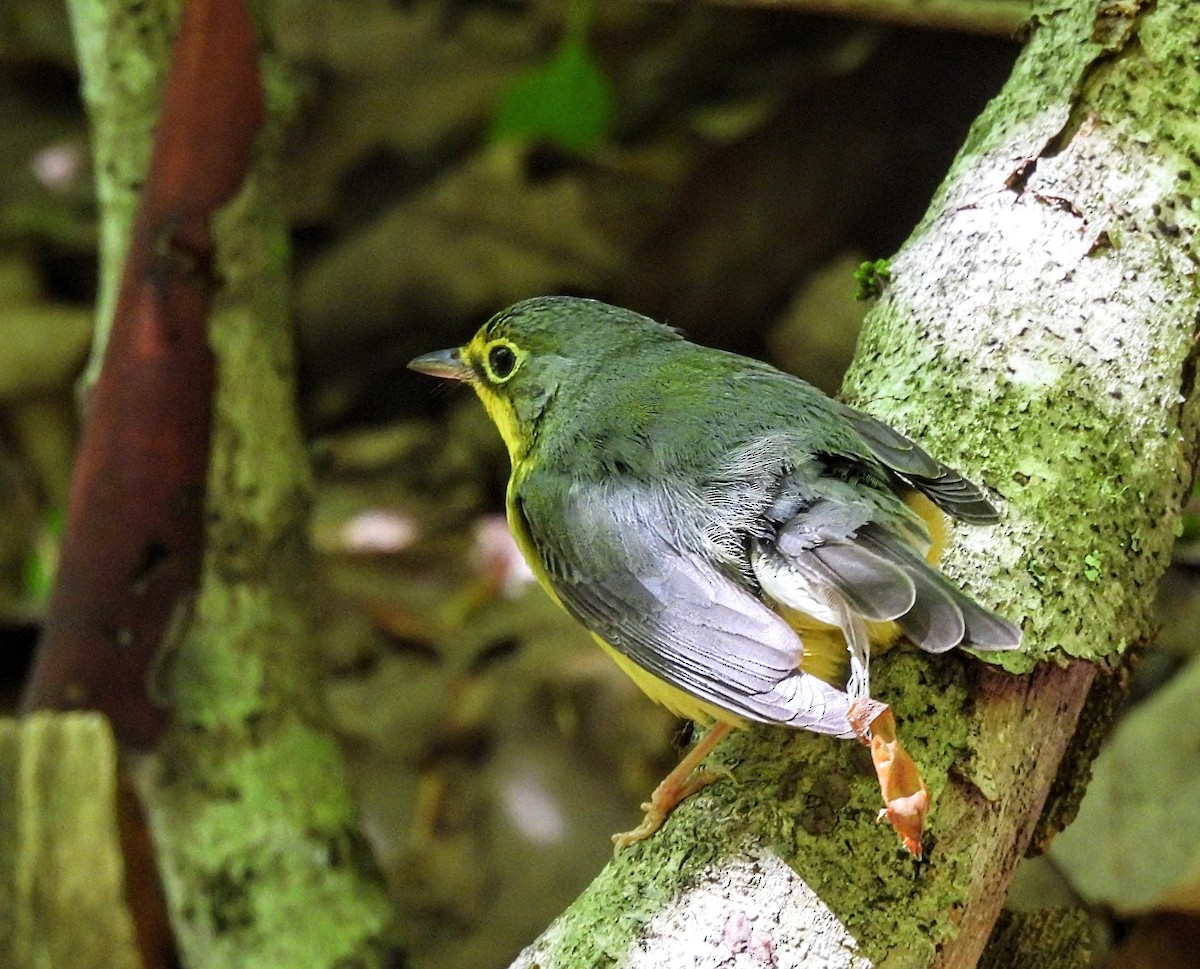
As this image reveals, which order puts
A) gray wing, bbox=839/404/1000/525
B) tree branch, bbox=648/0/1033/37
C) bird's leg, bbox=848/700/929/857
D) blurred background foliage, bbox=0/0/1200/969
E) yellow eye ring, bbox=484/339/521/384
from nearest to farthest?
1. bird's leg, bbox=848/700/929/857
2. gray wing, bbox=839/404/1000/525
3. yellow eye ring, bbox=484/339/521/384
4. tree branch, bbox=648/0/1033/37
5. blurred background foliage, bbox=0/0/1200/969

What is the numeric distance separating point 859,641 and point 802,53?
482 cm

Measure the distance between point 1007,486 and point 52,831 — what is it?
207cm

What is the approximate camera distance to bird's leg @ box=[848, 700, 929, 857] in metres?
1.79

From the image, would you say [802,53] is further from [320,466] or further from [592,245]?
[320,466]

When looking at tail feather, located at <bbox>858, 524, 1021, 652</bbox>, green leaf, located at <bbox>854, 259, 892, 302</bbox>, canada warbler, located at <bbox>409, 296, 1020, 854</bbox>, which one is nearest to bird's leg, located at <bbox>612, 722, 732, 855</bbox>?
canada warbler, located at <bbox>409, 296, 1020, 854</bbox>

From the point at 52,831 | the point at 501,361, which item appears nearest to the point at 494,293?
the point at 501,361

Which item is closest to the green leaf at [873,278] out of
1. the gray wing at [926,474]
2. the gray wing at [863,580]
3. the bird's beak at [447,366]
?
the gray wing at [926,474]

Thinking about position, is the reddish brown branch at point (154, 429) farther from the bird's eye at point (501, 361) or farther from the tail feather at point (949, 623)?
the tail feather at point (949, 623)

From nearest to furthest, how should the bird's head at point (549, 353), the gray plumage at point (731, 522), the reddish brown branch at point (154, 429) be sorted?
the gray plumage at point (731, 522) → the bird's head at point (549, 353) → the reddish brown branch at point (154, 429)

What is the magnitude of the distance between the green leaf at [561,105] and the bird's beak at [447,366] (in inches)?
119

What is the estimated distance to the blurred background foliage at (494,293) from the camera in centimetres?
405

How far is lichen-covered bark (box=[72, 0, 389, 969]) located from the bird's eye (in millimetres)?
834

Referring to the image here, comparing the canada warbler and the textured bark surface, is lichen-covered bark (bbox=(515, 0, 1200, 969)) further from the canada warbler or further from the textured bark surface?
the textured bark surface

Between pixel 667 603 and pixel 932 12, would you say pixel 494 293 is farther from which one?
pixel 667 603
